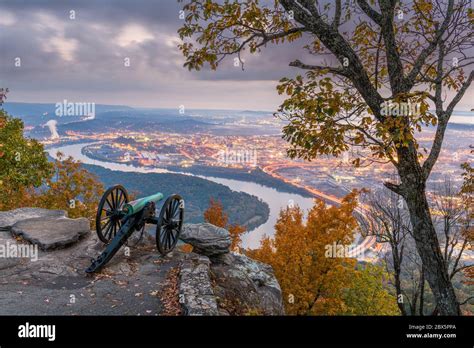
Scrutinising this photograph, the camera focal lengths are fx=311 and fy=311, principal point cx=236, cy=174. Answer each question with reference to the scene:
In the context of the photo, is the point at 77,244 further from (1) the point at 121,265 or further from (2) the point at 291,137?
(2) the point at 291,137

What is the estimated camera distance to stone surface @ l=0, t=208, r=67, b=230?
1066cm

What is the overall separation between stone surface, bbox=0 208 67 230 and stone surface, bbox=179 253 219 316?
6.57 metres

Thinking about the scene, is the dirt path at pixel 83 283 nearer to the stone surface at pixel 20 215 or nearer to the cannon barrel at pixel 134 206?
the stone surface at pixel 20 215

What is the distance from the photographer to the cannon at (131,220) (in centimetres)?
791

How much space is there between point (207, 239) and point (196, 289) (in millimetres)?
3014

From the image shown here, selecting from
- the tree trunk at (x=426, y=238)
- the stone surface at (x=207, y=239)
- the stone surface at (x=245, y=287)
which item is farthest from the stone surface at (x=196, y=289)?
the tree trunk at (x=426, y=238)

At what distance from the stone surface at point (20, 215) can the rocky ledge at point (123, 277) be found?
0.10 ft

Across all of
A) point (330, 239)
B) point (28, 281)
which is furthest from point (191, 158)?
point (28, 281)

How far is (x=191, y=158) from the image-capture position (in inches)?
5920

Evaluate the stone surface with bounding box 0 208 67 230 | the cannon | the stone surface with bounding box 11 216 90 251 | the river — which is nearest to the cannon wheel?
the cannon

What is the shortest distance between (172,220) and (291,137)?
15.6 feet

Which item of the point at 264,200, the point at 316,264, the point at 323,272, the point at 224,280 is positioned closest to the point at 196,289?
the point at 224,280

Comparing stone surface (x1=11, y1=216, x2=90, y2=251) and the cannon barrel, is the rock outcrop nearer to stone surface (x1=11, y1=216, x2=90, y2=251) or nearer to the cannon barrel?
the cannon barrel
